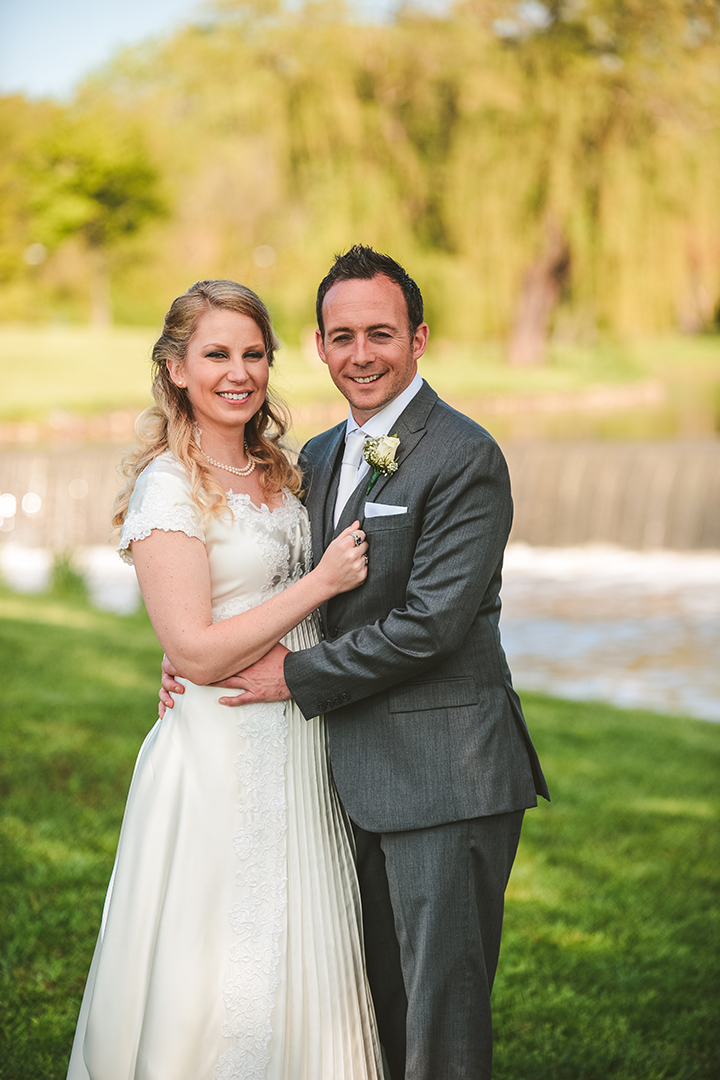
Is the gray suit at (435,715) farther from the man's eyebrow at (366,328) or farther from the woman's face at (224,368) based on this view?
the woman's face at (224,368)

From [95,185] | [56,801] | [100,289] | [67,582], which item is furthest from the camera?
[100,289]

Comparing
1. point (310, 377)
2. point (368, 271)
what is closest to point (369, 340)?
point (368, 271)

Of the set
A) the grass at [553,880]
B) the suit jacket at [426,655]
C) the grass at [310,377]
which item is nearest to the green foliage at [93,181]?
the grass at [310,377]

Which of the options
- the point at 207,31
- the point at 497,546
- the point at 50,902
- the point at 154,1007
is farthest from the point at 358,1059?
the point at 207,31

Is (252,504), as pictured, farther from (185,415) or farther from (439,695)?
(439,695)

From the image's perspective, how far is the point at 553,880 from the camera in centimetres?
429

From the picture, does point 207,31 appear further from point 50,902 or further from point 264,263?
point 50,902

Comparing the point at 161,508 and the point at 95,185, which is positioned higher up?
the point at 95,185

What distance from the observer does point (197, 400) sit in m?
2.59

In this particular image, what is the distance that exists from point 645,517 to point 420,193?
325 inches

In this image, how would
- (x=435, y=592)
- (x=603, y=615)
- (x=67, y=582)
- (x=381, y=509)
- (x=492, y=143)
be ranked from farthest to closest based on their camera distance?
(x=492, y=143) → (x=603, y=615) → (x=67, y=582) → (x=381, y=509) → (x=435, y=592)

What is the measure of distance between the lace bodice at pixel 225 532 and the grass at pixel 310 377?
51.6 feet

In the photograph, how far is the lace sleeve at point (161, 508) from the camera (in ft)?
7.93

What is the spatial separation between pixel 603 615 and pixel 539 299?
13045 mm
